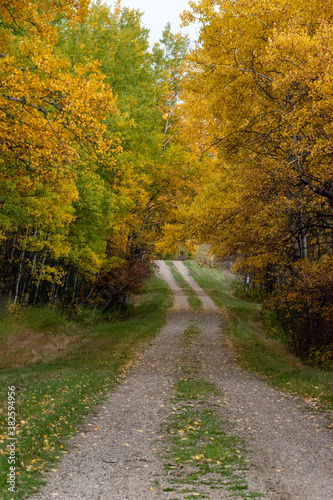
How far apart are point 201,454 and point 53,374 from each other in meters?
6.93

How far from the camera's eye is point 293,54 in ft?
32.8

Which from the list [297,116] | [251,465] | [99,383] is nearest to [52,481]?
[251,465]

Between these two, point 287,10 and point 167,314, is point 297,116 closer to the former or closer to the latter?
point 287,10

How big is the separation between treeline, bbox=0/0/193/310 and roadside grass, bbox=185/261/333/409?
6.61m

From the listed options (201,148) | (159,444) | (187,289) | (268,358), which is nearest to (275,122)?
(201,148)

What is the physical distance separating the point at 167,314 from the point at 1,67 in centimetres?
1858

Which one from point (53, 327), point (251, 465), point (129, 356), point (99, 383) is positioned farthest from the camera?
point (53, 327)

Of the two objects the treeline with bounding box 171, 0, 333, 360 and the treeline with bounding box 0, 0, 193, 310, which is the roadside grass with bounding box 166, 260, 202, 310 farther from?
the treeline with bounding box 171, 0, 333, 360

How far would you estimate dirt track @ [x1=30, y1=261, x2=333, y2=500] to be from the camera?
5164 mm

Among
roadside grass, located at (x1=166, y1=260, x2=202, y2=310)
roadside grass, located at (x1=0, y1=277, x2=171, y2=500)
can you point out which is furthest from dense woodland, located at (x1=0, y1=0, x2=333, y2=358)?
roadside grass, located at (x1=166, y1=260, x2=202, y2=310)

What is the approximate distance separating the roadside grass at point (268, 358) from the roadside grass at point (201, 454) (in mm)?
2927

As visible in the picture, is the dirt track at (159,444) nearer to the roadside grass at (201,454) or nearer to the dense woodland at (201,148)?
the roadside grass at (201,454)

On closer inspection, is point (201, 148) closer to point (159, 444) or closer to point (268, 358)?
point (268, 358)

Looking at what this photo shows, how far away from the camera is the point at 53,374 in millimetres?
12078
